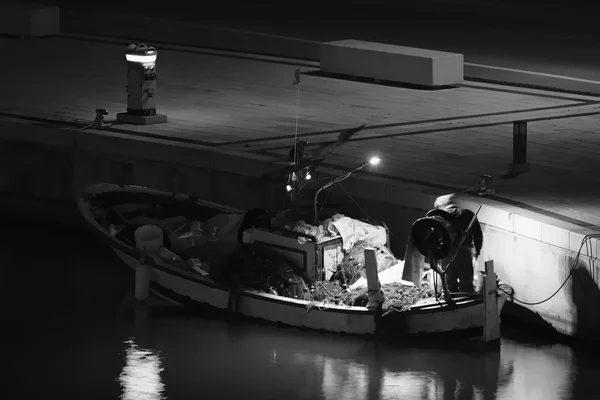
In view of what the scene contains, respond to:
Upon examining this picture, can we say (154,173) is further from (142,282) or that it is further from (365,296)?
(365,296)

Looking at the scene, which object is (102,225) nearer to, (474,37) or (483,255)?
(483,255)

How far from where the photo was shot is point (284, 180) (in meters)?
17.5

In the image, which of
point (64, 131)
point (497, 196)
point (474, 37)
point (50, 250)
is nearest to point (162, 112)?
point (64, 131)

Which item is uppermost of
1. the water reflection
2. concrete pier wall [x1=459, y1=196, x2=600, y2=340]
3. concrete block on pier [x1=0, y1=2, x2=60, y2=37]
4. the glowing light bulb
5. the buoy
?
concrete block on pier [x1=0, y1=2, x2=60, y2=37]

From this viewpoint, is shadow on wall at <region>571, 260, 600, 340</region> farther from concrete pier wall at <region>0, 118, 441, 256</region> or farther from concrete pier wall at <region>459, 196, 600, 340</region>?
concrete pier wall at <region>0, 118, 441, 256</region>

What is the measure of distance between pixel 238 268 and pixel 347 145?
140 inches

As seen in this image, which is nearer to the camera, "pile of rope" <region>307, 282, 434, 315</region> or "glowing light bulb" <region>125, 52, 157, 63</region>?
"pile of rope" <region>307, 282, 434, 315</region>

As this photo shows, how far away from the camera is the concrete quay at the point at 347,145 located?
1525 centimetres

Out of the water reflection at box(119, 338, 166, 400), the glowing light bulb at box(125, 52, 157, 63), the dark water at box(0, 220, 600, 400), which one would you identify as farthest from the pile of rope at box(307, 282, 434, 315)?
the glowing light bulb at box(125, 52, 157, 63)

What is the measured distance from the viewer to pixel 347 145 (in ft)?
62.4

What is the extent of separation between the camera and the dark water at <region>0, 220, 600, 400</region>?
1385 centimetres

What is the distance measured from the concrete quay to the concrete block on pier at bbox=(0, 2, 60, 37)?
103 inches

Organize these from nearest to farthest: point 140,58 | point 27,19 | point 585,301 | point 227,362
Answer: point 585,301 < point 227,362 < point 140,58 < point 27,19

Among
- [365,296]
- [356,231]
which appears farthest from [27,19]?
[365,296]
